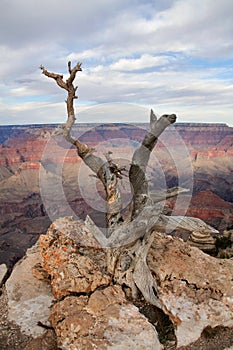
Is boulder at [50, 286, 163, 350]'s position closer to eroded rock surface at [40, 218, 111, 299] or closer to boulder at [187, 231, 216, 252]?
eroded rock surface at [40, 218, 111, 299]

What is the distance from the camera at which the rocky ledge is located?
6.48 metres

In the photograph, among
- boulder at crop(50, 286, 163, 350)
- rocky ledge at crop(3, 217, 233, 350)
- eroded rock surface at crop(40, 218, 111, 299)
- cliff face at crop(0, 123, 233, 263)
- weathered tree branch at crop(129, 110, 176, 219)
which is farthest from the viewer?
cliff face at crop(0, 123, 233, 263)

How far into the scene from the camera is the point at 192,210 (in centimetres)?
5781

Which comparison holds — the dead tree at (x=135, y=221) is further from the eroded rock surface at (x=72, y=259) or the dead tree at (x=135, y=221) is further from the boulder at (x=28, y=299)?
the boulder at (x=28, y=299)

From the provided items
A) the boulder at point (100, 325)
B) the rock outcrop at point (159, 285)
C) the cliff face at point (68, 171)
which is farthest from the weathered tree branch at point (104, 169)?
the cliff face at point (68, 171)

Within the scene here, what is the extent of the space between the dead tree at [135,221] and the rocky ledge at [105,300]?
0.42m

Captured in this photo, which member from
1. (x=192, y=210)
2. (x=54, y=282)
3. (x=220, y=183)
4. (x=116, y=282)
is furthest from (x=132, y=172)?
(x=220, y=183)

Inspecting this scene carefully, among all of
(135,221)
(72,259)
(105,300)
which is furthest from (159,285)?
(72,259)

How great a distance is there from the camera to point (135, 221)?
847cm

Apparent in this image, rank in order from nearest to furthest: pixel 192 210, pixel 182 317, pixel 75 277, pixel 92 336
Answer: pixel 92 336 → pixel 182 317 → pixel 75 277 → pixel 192 210

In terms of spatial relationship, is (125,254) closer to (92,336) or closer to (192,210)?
(92,336)

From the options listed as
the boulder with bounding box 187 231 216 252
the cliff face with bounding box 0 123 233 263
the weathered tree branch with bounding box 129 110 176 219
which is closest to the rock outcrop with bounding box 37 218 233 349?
the weathered tree branch with bounding box 129 110 176 219

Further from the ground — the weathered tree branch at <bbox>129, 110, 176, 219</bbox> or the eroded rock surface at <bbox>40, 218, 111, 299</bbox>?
the weathered tree branch at <bbox>129, 110, 176, 219</bbox>

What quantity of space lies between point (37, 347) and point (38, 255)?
13.3 feet
